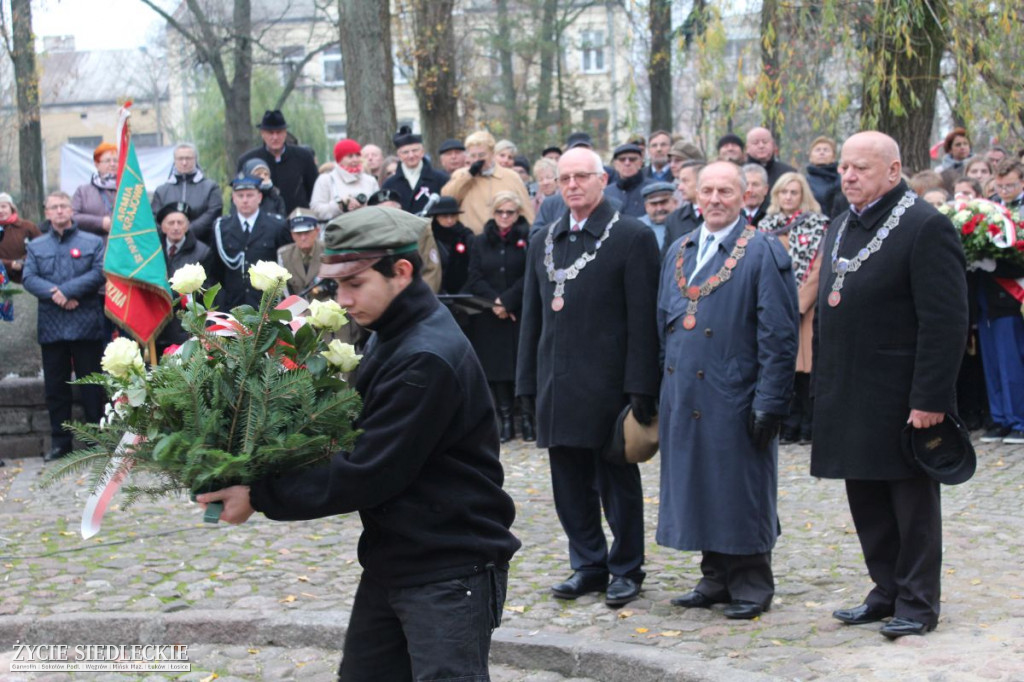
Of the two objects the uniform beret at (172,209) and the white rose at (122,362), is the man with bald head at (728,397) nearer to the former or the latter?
the white rose at (122,362)

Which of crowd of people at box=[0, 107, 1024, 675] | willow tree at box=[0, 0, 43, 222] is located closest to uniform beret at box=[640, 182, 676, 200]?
crowd of people at box=[0, 107, 1024, 675]

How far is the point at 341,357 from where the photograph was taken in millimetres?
3957

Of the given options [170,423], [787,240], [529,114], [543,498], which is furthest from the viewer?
[529,114]

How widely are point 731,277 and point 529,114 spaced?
33785mm

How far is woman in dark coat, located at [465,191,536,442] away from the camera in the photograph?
11531mm

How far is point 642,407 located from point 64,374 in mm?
7182

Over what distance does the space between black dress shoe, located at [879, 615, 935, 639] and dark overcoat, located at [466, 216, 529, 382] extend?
615cm

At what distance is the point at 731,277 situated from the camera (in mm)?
6293

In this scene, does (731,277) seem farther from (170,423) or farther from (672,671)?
(170,423)

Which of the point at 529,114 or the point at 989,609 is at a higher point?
the point at 529,114

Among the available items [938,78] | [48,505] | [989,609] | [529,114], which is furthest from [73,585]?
[529,114]

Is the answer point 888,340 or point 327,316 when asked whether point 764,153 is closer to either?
point 888,340

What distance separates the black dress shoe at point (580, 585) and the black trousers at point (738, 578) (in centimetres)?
55

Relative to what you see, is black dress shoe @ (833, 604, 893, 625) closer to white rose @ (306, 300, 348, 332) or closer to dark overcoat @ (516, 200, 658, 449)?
dark overcoat @ (516, 200, 658, 449)
